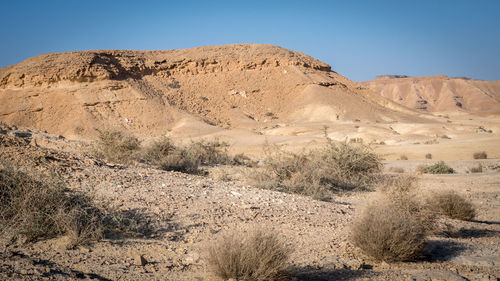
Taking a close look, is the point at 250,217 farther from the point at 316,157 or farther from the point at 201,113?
the point at 201,113

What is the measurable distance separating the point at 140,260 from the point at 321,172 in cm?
763

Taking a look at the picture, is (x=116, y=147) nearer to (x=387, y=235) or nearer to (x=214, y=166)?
(x=214, y=166)

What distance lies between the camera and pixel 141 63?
4875 cm

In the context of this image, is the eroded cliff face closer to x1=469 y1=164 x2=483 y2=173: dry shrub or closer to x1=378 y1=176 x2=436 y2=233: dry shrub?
x1=469 y1=164 x2=483 y2=173: dry shrub

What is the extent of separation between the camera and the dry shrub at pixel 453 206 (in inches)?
326

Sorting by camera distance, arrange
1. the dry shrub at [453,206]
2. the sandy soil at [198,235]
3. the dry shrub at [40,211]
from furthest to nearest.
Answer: the dry shrub at [453,206] < the dry shrub at [40,211] < the sandy soil at [198,235]

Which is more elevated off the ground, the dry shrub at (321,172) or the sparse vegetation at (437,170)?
the dry shrub at (321,172)

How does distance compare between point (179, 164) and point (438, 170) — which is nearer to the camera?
point (179, 164)

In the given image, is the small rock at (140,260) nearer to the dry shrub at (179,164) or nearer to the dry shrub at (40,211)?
the dry shrub at (40,211)

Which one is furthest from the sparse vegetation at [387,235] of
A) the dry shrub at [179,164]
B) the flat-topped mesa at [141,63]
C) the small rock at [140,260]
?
the flat-topped mesa at [141,63]

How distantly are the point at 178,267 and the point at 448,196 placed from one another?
651cm

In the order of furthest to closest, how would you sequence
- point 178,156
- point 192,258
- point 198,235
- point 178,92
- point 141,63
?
point 141,63
point 178,92
point 178,156
point 198,235
point 192,258

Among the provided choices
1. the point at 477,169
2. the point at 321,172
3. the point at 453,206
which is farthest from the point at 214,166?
the point at 477,169

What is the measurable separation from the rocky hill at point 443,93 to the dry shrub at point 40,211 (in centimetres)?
9719
